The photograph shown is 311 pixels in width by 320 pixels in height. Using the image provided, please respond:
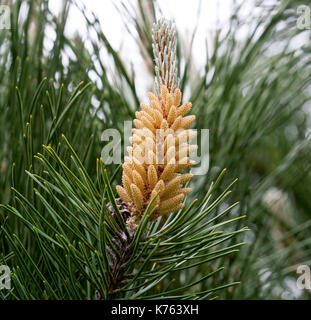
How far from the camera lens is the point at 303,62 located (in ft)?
2.60

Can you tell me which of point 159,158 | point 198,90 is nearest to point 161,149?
point 159,158

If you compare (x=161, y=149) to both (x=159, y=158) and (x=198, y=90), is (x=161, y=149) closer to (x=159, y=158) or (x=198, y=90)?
(x=159, y=158)

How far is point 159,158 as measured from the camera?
0.37 m

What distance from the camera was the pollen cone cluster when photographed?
36cm

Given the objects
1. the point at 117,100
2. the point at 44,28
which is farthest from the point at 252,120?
the point at 44,28

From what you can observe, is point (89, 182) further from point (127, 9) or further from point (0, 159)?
point (127, 9)

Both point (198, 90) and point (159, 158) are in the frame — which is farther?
point (198, 90)

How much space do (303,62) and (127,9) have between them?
1.11ft

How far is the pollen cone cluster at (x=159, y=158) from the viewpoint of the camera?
361mm

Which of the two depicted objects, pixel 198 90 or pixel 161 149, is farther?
pixel 198 90

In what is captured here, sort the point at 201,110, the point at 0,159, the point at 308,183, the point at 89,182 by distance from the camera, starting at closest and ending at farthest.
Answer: the point at 89,182 → the point at 0,159 → the point at 201,110 → the point at 308,183
